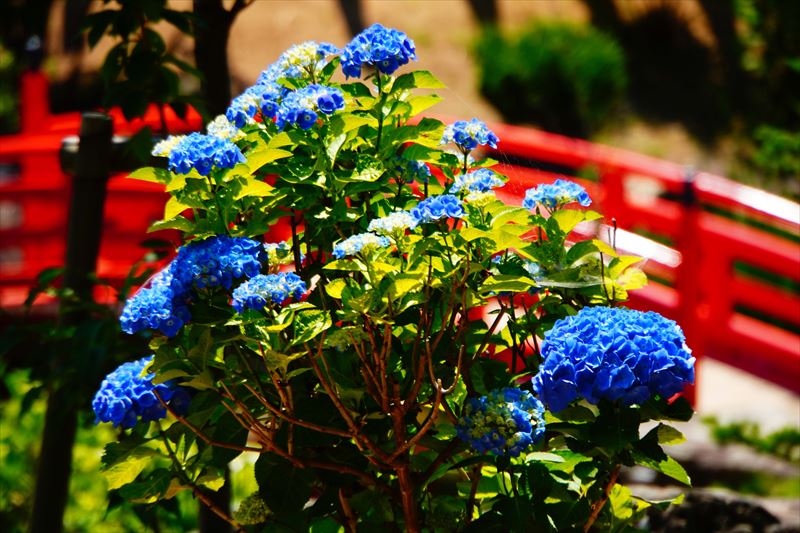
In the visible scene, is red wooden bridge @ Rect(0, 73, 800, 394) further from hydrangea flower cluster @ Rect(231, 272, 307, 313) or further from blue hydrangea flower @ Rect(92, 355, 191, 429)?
hydrangea flower cluster @ Rect(231, 272, 307, 313)

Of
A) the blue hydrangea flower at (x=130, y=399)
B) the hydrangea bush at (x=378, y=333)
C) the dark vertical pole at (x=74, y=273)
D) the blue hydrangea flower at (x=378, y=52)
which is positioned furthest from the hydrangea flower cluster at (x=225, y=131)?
the dark vertical pole at (x=74, y=273)

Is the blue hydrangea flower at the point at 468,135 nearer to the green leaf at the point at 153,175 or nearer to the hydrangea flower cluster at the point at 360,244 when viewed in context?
the hydrangea flower cluster at the point at 360,244

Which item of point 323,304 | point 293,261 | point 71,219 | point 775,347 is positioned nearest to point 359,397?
point 323,304

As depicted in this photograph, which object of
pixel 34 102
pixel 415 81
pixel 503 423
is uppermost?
pixel 415 81

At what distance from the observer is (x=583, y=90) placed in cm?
1166

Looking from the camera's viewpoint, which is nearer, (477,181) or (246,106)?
(477,181)

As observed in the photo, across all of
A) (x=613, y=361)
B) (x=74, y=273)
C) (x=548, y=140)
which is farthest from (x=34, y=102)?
(x=613, y=361)

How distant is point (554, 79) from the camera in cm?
1164

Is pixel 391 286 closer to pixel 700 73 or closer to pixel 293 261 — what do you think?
pixel 293 261

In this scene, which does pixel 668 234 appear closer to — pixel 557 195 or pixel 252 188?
pixel 557 195

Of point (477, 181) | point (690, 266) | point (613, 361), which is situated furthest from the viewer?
point (690, 266)

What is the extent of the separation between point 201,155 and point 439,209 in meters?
0.38

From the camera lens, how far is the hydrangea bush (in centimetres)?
171

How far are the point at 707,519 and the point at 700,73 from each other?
36.2 ft
